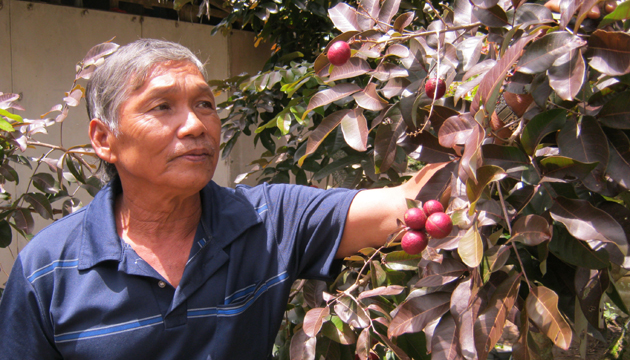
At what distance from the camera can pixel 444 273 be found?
2.91 feet

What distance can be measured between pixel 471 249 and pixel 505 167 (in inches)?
Result: 8.0

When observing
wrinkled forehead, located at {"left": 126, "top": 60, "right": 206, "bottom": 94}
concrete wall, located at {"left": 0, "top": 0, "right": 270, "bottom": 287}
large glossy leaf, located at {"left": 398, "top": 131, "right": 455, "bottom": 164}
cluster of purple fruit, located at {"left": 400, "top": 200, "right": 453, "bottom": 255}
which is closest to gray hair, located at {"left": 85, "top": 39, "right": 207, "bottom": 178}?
wrinkled forehead, located at {"left": 126, "top": 60, "right": 206, "bottom": 94}

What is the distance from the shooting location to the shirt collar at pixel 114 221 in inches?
51.0

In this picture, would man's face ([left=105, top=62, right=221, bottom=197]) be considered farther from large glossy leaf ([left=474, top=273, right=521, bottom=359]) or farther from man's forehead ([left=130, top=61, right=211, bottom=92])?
large glossy leaf ([left=474, top=273, right=521, bottom=359])

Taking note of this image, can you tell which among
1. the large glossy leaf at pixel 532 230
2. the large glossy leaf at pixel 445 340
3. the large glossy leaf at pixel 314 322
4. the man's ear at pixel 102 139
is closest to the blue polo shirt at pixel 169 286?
the man's ear at pixel 102 139

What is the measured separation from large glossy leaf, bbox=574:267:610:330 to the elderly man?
1.40 ft

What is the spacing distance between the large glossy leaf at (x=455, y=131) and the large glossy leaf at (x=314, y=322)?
17.6 inches

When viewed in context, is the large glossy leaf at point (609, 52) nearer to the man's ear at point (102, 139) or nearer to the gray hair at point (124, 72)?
the gray hair at point (124, 72)

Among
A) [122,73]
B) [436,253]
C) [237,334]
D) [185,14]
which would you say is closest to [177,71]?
[122,73]

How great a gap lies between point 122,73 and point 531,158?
1.06 m

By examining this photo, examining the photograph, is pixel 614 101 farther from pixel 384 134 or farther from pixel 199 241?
pixel 199 241

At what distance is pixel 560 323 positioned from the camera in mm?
736

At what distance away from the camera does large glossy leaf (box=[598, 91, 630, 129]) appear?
79cm

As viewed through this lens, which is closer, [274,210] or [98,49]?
[274,210]
